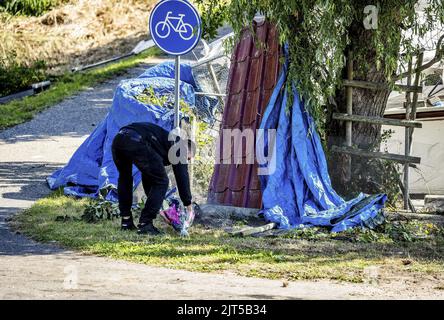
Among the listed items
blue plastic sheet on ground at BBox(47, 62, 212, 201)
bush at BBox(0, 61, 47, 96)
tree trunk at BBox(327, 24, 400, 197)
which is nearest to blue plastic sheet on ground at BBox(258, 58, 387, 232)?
tree trunk at BBox(327, 24, 400, 197)

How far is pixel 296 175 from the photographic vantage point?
13.0m

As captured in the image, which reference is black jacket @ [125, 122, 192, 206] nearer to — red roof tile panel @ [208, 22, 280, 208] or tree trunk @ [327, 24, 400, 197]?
red roof tile panel @ [208, 22, 280, 208]

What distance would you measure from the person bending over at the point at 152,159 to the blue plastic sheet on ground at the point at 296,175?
1624 mm

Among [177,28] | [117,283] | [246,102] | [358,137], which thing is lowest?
[117,283]

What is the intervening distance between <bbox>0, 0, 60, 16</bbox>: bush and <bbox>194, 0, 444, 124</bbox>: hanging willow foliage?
18207mm

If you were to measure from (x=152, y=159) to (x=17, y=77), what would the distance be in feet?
51.3

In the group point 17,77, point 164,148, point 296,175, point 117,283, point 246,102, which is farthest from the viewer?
point 17,77

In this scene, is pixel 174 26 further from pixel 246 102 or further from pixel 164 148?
pixel 246 102

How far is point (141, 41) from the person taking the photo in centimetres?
3038

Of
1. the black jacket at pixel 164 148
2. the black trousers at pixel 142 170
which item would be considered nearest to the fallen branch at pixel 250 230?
the black jacket at pixel 164 148

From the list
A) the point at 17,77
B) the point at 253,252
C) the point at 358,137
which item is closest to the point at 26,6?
the point at 17,77

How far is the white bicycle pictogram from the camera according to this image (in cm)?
1217

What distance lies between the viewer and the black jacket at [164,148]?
1140 centimetres
